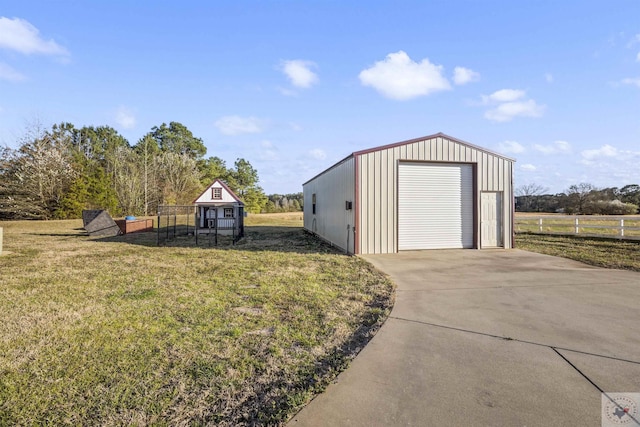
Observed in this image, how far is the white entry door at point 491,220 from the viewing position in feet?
34.5

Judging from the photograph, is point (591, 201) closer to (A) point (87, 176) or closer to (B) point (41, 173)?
(A) point (87, 176)

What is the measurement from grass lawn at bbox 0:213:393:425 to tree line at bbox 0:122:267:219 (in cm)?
2162

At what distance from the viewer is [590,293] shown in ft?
16.6

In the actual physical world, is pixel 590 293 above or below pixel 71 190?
below

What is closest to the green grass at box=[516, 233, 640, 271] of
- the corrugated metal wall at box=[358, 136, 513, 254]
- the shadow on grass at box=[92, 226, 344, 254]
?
the corrugated metal wall at box=[358, 136, 513, 254]

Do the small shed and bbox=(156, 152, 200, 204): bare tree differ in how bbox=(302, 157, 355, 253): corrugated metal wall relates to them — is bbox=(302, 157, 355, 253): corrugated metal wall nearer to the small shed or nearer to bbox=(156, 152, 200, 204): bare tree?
the small shed

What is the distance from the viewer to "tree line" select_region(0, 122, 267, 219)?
75.9 feet

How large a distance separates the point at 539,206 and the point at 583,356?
40585mm

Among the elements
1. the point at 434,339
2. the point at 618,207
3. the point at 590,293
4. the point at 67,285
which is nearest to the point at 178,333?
the point at 434,339

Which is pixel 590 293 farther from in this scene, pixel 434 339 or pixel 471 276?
pixel 434 339

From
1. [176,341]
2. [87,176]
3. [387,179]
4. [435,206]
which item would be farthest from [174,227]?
[87,176]

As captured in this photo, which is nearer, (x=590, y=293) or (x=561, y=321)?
(x=561, y=321)

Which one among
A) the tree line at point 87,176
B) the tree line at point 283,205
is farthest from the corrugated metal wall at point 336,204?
the tree line at point 283,205

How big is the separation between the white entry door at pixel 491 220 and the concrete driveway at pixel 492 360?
5048 mm
